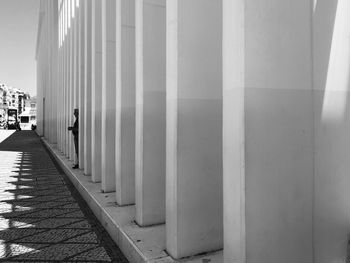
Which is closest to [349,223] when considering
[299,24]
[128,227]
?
[299,24]

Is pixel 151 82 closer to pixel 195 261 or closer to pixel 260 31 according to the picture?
pixel 260 31

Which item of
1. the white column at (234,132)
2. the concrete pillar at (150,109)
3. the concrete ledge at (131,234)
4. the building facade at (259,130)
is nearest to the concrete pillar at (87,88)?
the concrete ledge at (131,234)

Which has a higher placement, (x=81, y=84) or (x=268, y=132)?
(x=81, y=84)

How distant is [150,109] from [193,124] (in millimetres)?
1101

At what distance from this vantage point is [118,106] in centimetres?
536

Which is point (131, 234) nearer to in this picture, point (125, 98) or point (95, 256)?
point (95, 256)

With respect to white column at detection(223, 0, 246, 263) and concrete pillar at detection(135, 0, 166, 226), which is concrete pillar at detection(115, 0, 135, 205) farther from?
white column at detection(223, 0, 246, 263)

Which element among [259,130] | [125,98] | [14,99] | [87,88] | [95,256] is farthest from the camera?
[14,99]

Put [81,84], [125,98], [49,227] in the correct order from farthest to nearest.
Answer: [81,84], [125,98], [49,227]

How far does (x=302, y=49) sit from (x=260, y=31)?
0.48 meters

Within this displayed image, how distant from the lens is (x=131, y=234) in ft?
12.8

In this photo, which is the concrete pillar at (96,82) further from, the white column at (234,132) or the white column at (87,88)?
the white column at (234,132)

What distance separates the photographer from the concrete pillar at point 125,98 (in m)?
5.20

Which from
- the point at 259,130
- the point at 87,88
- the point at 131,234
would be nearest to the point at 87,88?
the point at 87,88
